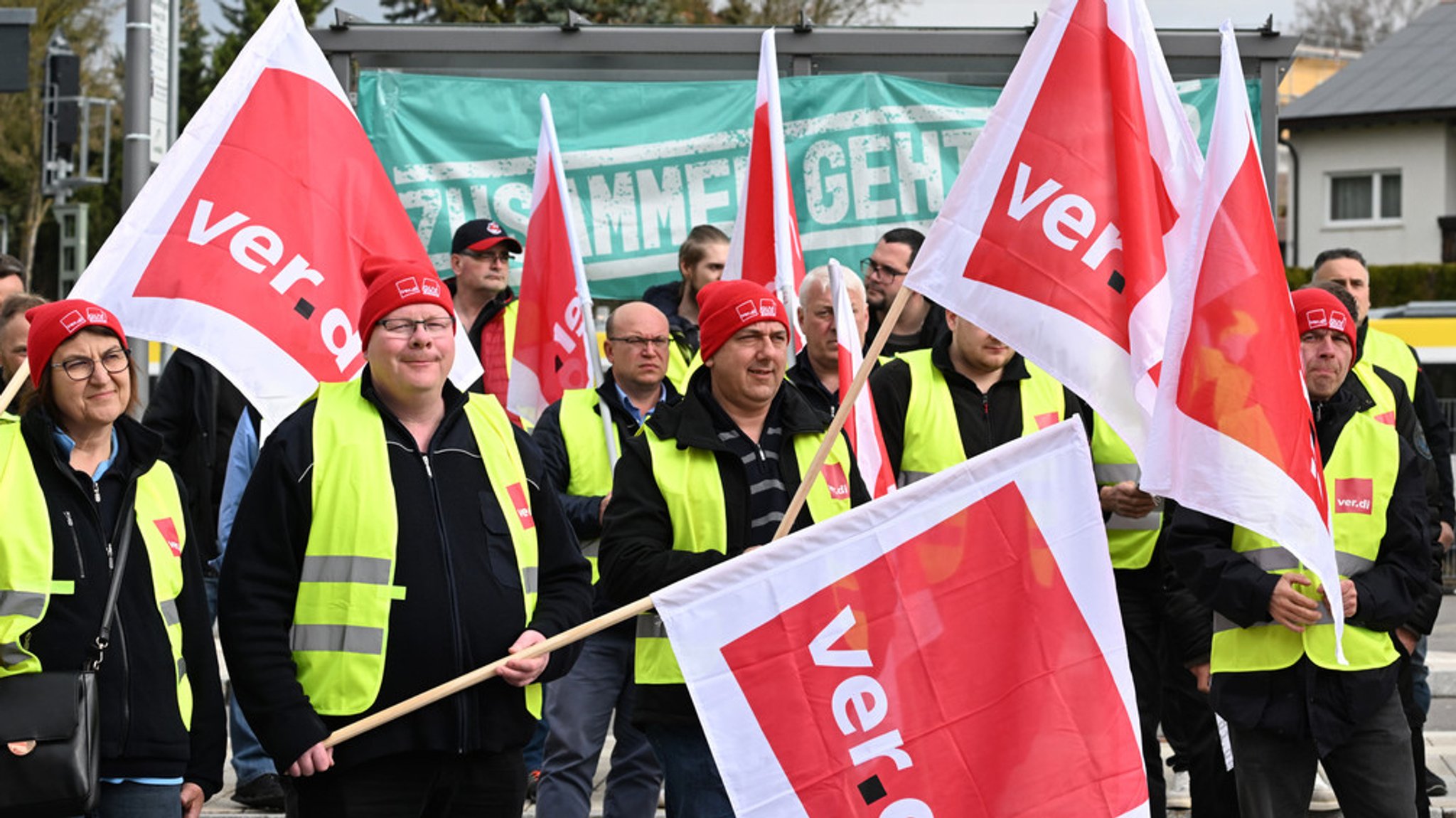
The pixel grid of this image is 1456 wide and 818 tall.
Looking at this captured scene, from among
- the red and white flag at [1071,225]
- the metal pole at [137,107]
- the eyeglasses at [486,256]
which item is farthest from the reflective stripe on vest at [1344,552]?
the metal pole at [137,107]

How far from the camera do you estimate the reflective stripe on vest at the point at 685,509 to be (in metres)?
5.38

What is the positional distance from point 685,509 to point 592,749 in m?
1.83

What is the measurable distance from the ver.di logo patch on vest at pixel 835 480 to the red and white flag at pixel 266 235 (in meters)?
1.29

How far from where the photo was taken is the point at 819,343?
703cm

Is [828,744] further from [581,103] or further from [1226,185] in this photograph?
[581,103]

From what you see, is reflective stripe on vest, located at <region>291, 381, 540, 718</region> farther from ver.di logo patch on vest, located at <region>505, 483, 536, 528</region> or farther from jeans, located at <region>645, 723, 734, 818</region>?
jeans, located at <region>645, 723, 734, 818</region>

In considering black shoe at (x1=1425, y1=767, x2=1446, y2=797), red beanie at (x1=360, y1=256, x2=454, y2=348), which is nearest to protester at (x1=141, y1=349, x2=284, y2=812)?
red beanie at (x1=360, y1=256, x2=454, y2=348)

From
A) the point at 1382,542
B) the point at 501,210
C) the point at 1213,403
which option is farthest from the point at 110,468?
the point at 501,210

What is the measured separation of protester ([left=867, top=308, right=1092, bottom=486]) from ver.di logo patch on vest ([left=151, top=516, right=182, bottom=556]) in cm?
245

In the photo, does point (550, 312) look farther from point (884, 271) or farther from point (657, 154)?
point (657, 154)

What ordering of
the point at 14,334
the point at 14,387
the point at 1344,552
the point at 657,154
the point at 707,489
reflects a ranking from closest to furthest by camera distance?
1. the point at 14,387
2. the point at 707,489
3. the point at 1344,552
4. the point at 14,334
5. the point at 657,154

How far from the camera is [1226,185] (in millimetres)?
5223

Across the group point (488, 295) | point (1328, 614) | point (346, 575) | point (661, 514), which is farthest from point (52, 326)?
point (1328, 614)

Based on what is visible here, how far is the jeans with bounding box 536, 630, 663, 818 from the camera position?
22.6ft
